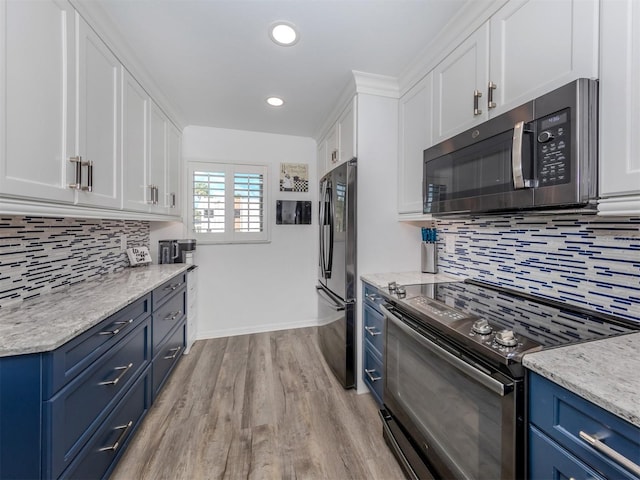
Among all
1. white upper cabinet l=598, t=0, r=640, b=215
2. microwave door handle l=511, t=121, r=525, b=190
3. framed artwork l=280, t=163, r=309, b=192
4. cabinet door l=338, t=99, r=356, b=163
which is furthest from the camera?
framed artwork l=280, t=163, r=309, b=192

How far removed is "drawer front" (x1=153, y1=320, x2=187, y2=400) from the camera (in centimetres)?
183

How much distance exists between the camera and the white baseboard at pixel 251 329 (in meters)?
3.01

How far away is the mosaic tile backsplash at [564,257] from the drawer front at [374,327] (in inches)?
28.9

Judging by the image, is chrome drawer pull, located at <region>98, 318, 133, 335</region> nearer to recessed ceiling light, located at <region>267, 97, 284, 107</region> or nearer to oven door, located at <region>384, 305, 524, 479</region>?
oven door, located at <region>384, 305, 524, 479</region>

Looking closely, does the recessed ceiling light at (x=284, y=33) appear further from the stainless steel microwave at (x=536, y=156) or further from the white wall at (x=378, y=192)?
the stainless steel microwave at (x=536, y=156)

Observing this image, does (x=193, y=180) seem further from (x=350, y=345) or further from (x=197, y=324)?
(x=350, y=345)

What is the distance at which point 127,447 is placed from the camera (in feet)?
4.83

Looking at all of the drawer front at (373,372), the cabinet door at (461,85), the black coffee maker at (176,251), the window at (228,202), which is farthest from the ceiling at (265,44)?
the drawer front at (373,372)

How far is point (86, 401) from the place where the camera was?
108cm

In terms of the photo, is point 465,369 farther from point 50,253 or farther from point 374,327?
point 50,253

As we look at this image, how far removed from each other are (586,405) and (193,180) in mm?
3332

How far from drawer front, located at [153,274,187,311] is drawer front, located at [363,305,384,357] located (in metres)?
1.50

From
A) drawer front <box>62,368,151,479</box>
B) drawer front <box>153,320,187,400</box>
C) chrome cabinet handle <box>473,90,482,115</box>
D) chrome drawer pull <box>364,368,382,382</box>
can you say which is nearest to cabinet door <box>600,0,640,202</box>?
chrome cabinet handle <box>473,90,482,115</box>

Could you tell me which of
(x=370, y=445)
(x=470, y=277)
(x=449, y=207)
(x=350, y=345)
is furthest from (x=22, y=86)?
(x=470, y=277)
